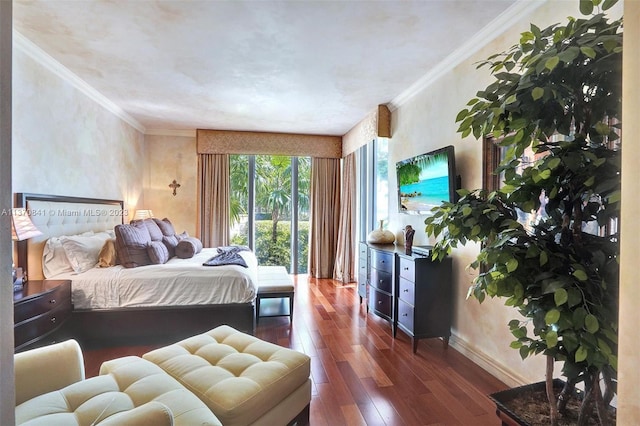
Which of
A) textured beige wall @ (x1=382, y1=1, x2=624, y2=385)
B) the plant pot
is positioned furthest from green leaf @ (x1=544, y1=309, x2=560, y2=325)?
textured beige wall @ (x1=382, y1=1, x2=624, y2=385)

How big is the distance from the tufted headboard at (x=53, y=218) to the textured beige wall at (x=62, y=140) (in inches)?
3.5

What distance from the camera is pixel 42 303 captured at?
2.16 meters

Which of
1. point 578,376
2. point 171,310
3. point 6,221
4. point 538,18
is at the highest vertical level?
point 538,18

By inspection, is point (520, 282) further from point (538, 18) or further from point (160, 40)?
point (160, 40)

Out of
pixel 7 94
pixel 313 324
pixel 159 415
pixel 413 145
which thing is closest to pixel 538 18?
pixel 413 145

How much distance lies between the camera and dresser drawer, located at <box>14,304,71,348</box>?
1.97 metres

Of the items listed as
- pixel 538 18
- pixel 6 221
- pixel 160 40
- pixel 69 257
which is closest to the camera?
pixel 6 221

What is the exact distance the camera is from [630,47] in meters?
0.63

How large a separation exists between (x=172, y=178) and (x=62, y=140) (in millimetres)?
2246

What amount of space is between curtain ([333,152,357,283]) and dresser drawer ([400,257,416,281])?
7.78 ft

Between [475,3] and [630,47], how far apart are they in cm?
173

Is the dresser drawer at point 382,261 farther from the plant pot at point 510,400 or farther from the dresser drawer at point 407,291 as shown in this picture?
the plant pot at point 510,400

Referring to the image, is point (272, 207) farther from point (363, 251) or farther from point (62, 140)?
point (62, 140)

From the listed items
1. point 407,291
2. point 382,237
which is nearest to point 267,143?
point 382,237
